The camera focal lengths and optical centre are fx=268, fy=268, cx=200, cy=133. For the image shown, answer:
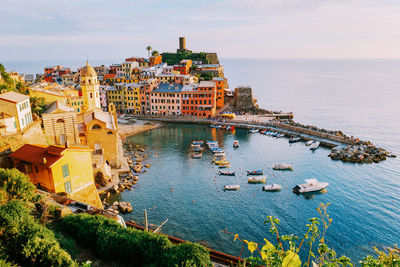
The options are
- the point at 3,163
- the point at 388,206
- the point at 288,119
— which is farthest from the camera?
the point at 288,119

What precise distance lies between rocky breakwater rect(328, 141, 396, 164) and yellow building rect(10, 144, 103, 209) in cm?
4329

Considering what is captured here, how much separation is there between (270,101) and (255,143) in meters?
65.4

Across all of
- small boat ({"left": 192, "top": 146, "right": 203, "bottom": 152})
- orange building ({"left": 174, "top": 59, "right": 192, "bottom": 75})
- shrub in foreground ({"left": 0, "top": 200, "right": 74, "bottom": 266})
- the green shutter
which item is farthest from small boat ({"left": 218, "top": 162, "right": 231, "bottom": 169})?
orange building ({"left": 174, "top": 59, "right": 192, "bottom": 75})

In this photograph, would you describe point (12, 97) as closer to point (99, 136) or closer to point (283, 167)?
point (99, 136)

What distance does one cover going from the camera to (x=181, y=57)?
120 metres

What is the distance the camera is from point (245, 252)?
2556 cm

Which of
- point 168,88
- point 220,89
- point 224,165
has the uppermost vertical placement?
point 168,88

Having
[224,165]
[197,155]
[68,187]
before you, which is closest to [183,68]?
[197,155]

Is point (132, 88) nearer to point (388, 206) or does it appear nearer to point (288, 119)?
point (288, 119)

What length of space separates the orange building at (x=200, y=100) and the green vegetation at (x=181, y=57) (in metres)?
41.3

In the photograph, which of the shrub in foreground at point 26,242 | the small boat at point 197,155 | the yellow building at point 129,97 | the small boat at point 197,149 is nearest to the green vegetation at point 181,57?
the yellow building at point 129,97

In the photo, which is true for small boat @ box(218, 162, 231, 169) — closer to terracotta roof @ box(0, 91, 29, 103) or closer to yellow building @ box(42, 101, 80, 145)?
yellow building @ box(42, 101, 80, 145)

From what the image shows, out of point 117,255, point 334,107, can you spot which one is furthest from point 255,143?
point 334,107

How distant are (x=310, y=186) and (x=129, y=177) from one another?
86.3 feet
